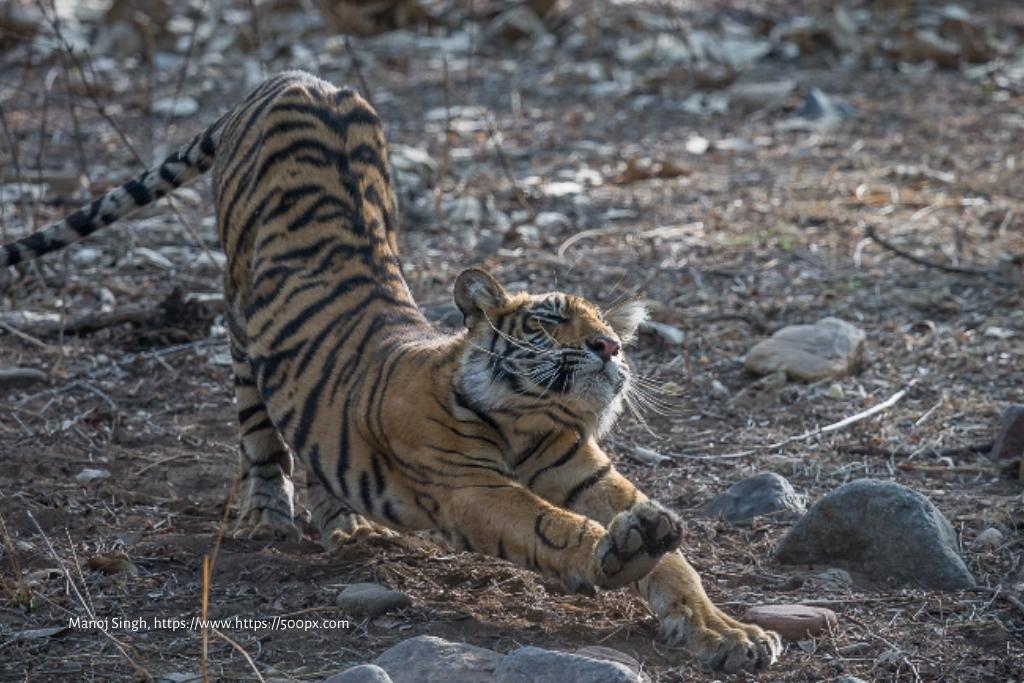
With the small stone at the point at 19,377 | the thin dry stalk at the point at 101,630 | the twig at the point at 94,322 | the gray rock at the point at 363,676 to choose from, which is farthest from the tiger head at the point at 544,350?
the twig at the point at 94,322

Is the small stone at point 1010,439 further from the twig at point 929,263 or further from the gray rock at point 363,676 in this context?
the gray rock at point 363,676

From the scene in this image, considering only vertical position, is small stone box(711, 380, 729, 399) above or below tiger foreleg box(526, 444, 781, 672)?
below

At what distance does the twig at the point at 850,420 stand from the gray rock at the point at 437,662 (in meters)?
2.18

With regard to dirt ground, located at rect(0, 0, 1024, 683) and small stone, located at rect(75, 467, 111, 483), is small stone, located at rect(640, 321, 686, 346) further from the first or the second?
small stone, located at rect(75, 467, 111, 483)

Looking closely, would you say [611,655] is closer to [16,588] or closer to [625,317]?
[625,317]

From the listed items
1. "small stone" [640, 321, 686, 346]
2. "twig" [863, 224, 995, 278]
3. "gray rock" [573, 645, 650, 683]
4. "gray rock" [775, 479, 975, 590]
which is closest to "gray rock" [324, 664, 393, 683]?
"gray rock" [573, 645, 650, 683]

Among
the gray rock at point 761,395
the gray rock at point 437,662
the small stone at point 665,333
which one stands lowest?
the gray rock at point 761,395

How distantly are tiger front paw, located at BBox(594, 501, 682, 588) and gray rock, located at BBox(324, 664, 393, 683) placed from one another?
0.58m

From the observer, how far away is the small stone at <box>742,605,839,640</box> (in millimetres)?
4109

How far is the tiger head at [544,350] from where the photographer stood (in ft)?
13.8

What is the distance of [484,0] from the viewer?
1447 centimetres

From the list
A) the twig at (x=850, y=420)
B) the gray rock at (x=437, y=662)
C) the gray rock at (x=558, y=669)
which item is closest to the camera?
the gray rock at (x=558, y=669)

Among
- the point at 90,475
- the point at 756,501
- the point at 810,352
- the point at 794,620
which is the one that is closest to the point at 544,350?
the point at 794,620

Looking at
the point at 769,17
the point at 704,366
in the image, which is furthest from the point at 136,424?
the point at 769,17
